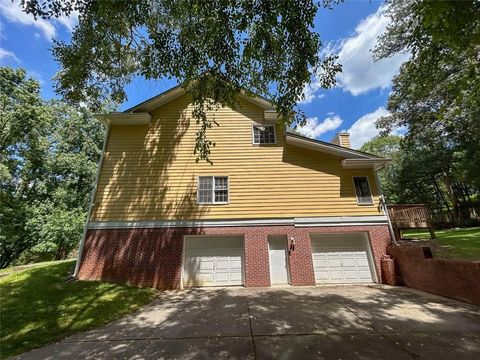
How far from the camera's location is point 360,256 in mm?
10742

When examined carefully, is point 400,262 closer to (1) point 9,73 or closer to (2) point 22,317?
(2) point 22,317

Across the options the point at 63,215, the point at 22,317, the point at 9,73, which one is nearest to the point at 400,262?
the point at 22,317

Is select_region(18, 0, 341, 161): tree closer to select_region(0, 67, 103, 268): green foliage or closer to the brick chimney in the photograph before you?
the brick chimney

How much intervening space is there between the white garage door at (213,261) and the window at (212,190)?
1.66 meters

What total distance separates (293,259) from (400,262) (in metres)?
4.28

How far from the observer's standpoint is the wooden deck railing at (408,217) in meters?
11.5

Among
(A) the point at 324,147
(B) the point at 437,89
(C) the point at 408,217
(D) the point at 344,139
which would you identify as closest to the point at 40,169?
(A) the point at 324,147

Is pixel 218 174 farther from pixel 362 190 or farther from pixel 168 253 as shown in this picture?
pixel 362 190

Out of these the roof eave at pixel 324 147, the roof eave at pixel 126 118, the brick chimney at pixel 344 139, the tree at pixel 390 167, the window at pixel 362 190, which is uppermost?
the tree at pixel 390 167

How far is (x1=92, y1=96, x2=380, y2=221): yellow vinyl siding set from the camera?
10.9 meters

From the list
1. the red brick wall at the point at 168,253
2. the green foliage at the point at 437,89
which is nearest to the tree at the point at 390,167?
the green foliage at the point at 437,89

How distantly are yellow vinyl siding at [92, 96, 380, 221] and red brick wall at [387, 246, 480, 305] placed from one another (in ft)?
7.35

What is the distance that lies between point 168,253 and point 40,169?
61.2 ft

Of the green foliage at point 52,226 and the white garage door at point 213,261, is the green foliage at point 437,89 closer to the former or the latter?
the white garage door at point 213,261
